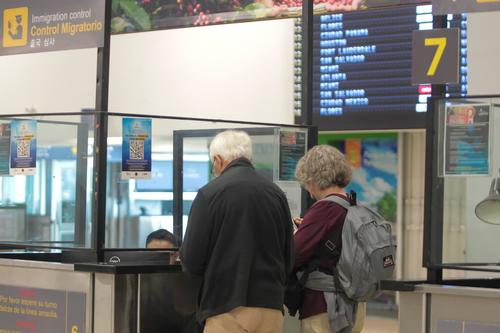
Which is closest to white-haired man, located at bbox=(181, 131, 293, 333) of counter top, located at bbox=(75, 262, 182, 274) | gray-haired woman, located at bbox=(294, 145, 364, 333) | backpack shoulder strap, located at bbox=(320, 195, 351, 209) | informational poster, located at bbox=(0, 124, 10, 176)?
gray-haired woman, located at bbox=(294, 145, 364, 333)

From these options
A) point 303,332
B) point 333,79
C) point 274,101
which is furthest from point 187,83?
point 303,332

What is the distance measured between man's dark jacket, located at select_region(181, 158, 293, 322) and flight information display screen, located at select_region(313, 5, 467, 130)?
11.6 ft

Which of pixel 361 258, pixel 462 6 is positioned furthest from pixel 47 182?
pixel 462 6

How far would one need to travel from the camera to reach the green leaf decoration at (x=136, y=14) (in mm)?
6371

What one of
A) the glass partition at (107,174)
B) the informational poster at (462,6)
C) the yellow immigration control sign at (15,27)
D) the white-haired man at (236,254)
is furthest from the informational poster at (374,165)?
the white-haired man at (236,254)

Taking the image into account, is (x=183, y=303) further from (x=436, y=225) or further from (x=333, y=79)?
(x=333, y=79)

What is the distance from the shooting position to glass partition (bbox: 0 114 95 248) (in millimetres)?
4289

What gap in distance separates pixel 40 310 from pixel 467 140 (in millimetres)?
2169

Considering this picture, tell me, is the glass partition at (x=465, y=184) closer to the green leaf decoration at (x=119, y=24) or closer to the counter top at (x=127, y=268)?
the counter top at (x=127, y=268)

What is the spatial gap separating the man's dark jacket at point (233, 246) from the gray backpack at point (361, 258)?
32 cm

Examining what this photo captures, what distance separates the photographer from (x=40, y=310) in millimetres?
4164

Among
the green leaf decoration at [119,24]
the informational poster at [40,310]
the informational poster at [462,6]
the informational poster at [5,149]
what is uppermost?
the green leaf decoration at [119,24]

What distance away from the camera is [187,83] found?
7.99m

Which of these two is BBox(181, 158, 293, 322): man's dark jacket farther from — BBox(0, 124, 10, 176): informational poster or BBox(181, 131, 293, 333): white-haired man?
BBox(0, 124, 10, 176): informational poster
